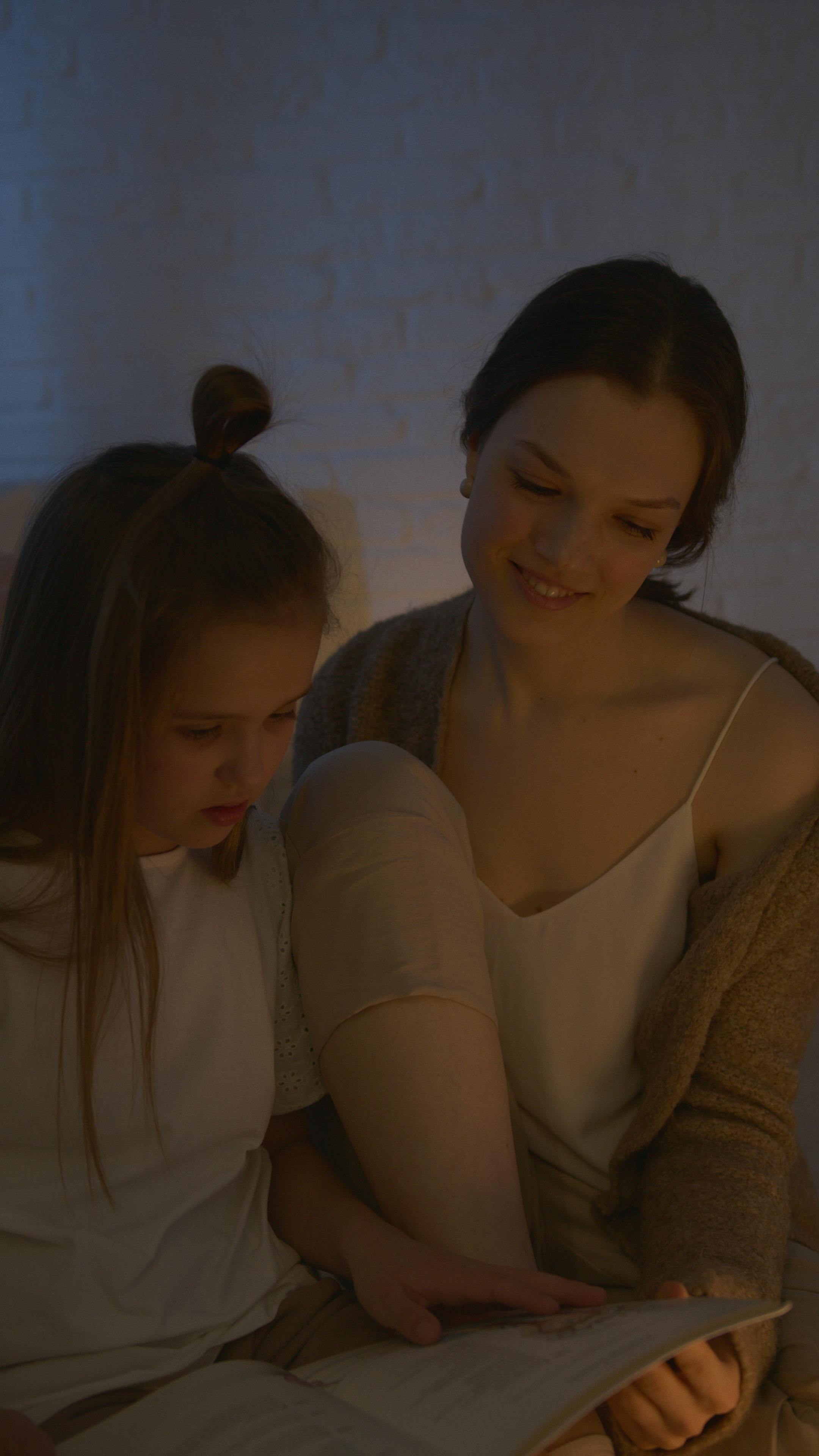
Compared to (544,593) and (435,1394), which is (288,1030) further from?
(544,593)

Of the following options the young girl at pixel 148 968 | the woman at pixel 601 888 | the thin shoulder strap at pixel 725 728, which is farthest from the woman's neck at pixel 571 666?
the young girl at pixel 148 968

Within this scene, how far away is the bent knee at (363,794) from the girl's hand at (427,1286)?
0.27 metres

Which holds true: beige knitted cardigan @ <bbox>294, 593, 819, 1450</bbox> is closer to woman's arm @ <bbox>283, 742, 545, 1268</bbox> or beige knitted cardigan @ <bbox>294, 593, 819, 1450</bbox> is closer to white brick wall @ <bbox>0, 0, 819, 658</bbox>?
woman's arm @ <bbox>283, 742, 545, 1268</bbox>

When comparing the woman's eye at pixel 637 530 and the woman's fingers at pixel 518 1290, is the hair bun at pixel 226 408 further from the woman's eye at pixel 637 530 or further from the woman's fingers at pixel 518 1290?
the woman's fingers at pixel 518 1290

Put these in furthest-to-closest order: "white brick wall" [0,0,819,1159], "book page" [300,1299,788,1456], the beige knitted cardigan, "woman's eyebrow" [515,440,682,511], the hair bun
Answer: "white brick wall" [0,0,819,1159], "woman's eyebrow" [515,440,682,511], the beige knitted cardigan, the hair bun, "book page" [300,1299,788,1456]

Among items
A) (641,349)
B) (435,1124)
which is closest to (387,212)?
(641,349)

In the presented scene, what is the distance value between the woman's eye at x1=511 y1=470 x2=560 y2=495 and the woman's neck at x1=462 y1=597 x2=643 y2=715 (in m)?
0.15

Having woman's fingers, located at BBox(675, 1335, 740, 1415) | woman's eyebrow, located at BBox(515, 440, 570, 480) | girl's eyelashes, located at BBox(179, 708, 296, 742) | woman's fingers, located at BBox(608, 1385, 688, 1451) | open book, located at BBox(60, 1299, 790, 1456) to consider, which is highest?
woman's eyebrow, located at BBox(515, 440, 570, 480)

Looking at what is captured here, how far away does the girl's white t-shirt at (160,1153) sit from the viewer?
0.65 meters

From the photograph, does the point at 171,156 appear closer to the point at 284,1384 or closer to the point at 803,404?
the point at 803,404

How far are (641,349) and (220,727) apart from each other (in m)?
0.49

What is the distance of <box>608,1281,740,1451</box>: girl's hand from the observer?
67 centimetres

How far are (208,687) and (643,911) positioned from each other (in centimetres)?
47

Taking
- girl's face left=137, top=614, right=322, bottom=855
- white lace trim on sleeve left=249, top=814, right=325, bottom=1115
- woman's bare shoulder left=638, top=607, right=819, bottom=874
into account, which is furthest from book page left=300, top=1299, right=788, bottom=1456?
woman's bare shoulder left=638, top=607, right=819, bottom=874
